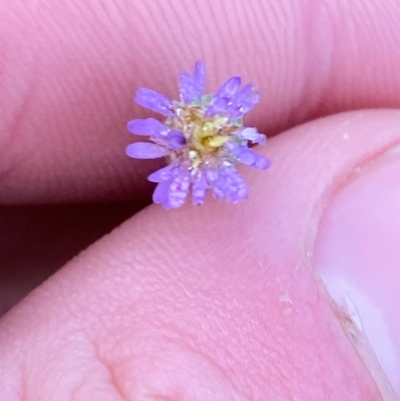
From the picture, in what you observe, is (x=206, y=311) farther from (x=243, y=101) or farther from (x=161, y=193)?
(x=243, y=101)

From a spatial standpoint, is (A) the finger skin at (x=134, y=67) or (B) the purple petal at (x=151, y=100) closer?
(B) the purple petal at (x=151, y=100)

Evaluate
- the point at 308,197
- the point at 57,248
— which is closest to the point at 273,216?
the point at 308,197

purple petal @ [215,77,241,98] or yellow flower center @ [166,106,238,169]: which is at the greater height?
purple petal @ [215,77,241,98]

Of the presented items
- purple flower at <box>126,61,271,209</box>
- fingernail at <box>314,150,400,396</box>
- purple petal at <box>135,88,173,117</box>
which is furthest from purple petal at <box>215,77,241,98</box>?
fingernail at <box>314,150,400,396</box>

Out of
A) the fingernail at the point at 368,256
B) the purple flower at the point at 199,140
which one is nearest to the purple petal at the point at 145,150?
the purple flower at the point at 199,140

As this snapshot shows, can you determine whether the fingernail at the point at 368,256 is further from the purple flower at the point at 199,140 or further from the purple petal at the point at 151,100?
the purple petal at the point at 151,100

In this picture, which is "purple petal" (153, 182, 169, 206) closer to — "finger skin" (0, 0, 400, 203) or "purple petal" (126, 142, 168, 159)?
"purple petal" (126, 142, 168, 159)
